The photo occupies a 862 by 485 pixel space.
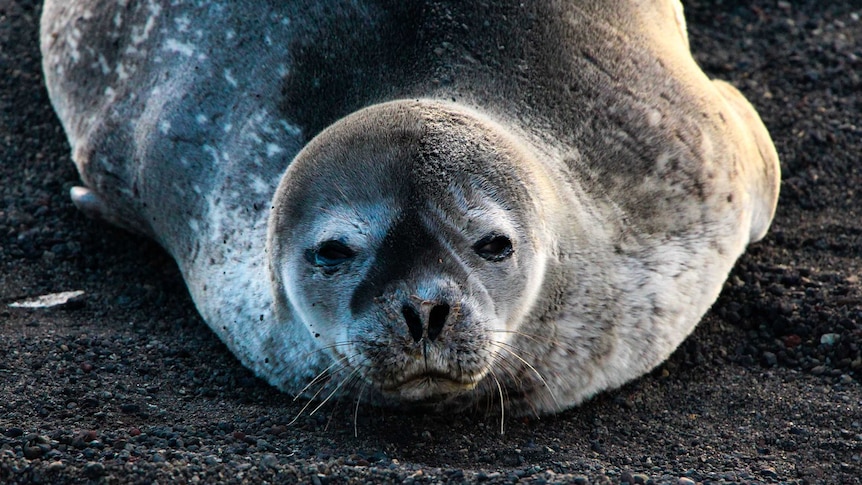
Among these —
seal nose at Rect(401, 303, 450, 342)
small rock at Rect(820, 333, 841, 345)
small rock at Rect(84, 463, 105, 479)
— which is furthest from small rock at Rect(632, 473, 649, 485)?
small rock at Rect(84, 463, 105, 479)

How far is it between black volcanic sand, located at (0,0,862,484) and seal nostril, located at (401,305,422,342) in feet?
1.48

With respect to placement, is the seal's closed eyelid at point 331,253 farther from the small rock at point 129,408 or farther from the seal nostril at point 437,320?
the small rock at point 129,408

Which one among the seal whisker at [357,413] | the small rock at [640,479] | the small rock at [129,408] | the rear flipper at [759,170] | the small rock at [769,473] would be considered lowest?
the small rock at [769,473]

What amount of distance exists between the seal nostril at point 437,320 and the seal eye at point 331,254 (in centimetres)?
38

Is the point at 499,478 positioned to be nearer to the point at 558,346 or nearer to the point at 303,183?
the point at 558,346

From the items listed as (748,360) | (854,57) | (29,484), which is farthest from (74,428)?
(854,57)

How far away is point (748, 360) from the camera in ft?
16.0

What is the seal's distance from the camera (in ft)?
13.2

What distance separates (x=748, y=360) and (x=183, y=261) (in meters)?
2.35

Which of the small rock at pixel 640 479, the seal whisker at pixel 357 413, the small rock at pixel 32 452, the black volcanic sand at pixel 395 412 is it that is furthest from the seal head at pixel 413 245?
the small rock at pixel 32 452

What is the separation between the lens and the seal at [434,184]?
4020 millimetres

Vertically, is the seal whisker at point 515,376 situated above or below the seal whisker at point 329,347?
below

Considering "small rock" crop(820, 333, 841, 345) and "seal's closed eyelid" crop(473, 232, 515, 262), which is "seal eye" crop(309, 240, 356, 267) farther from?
"small rock" crop(820, 333, 841, 345)

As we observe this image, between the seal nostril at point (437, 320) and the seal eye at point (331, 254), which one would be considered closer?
the seal nostril at point (437, 320)
